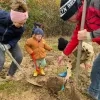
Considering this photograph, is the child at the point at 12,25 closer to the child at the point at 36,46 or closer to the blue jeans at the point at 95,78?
the child at the point at 36,46

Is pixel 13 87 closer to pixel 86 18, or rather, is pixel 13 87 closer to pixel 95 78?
pixel 95 78

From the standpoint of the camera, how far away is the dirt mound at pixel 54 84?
463 centimetres

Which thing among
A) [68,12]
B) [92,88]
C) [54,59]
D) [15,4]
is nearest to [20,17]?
[15,4]

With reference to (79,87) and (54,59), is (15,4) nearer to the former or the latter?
(79,87)

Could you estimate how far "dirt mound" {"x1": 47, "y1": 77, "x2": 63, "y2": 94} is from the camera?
463 cm

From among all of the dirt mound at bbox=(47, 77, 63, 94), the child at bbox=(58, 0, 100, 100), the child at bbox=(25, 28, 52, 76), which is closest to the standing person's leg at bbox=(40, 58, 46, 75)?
the child at bbox=(25, 28, 52, 76)

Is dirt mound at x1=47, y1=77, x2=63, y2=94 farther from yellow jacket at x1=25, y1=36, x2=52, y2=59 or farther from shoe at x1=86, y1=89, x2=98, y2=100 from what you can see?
yellow jacket at x1=25, y1=36, x2=52, y2=59

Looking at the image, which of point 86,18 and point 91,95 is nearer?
point 86,18

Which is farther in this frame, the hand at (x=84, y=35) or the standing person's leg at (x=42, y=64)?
the standing person's leg at (x=42, y=64)

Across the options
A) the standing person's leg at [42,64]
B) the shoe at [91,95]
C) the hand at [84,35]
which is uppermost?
the hand at [84,35]

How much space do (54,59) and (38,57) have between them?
1.33 metres

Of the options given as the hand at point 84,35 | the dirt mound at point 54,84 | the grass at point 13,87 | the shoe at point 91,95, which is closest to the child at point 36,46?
the grass at point 13,87

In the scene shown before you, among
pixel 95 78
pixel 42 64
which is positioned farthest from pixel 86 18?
pixel 42 64

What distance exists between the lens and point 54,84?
468 centimetres
